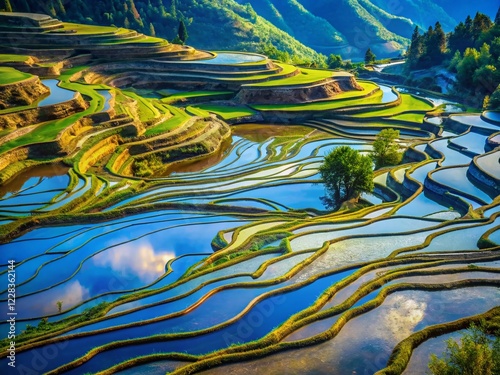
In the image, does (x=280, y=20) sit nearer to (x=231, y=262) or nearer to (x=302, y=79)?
(x=302, y=79)

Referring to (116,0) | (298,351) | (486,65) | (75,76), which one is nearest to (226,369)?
(298,351)

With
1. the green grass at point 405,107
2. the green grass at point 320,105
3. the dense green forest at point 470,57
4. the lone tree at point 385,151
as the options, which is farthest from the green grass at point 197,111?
the dense green forest at point 470,57

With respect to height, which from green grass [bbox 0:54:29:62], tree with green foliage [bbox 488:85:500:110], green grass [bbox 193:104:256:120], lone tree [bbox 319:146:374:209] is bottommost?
green grass [bbox 193:104:256:120]

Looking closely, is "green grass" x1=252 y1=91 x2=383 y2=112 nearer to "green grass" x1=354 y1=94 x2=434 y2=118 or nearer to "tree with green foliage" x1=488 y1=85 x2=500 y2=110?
"green grass" x1=354 y1=94 x2=434 y2=118

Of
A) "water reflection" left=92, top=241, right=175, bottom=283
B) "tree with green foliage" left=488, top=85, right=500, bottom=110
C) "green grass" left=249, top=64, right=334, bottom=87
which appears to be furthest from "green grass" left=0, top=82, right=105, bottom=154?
"tree with green foliage" left=488, top=85, right=500, bottom=110

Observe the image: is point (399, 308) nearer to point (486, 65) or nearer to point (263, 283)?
point (263, 283)

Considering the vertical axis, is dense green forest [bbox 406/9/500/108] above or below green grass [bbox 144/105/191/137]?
above
